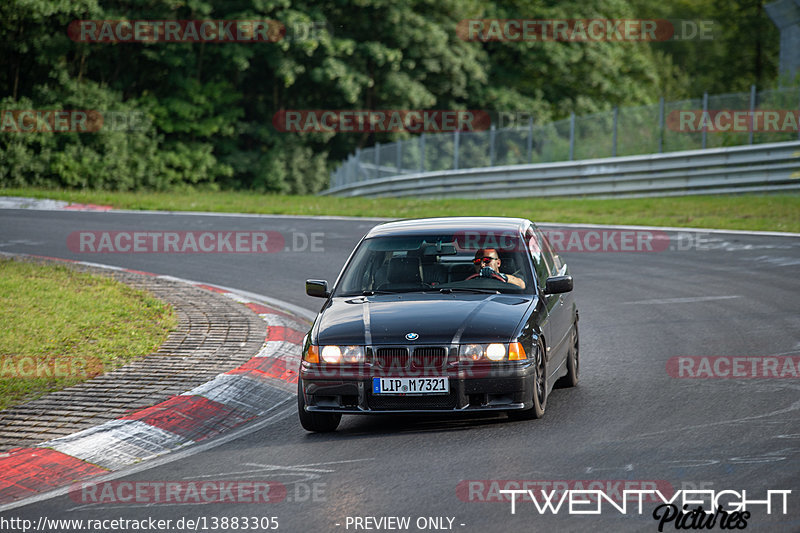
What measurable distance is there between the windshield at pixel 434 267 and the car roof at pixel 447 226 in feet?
0.34

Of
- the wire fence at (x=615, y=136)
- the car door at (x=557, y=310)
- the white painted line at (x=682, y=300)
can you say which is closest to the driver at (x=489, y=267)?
the car door at (x=557, y=310)

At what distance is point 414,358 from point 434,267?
1482 millimetres

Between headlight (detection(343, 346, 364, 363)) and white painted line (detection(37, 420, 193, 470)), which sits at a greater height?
headlight (detection(343, 346, 364, 363))

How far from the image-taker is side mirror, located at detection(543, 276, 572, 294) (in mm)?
8492

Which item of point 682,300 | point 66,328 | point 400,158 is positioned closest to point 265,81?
point 400,158

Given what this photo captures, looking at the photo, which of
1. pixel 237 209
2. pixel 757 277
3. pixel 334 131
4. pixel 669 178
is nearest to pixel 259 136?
pixel 334 131

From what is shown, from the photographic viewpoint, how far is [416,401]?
7391mm

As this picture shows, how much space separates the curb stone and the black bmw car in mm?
989

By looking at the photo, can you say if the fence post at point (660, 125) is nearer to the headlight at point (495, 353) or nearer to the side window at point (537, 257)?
the side window at point (537, 257)

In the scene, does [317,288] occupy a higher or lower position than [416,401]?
higher

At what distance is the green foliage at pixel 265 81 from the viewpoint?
41656mm

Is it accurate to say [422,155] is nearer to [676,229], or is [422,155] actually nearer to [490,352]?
[676,229]

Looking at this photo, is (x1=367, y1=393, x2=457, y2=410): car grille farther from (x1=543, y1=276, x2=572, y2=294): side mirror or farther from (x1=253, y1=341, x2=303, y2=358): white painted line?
(x1=253, y1=341, x2=303, y2=358): white painted line

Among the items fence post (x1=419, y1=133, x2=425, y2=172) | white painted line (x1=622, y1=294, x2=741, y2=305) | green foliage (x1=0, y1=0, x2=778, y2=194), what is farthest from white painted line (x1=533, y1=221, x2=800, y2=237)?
green foliage (x1=0, y1=0, x2=778, y2=194)
